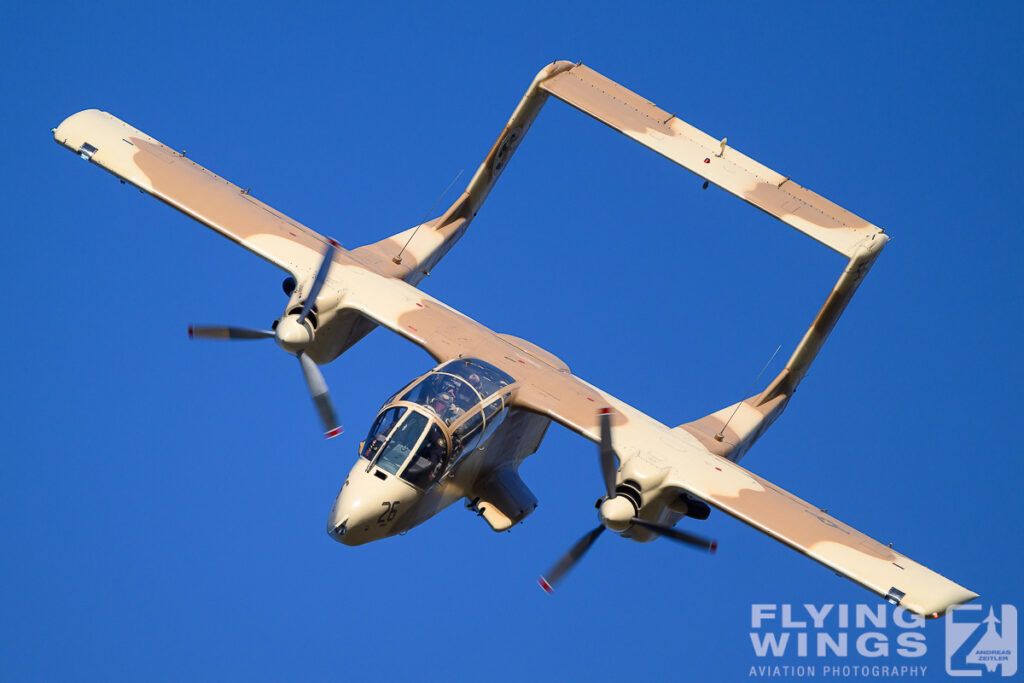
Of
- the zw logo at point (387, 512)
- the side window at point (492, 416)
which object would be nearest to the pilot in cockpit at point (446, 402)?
the side window at point (492, 416)

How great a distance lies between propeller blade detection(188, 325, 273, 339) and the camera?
41.2 m

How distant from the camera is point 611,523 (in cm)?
3831

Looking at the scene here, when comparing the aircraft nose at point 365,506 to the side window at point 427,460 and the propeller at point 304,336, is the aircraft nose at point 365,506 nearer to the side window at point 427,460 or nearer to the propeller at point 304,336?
the side window at point 427,460

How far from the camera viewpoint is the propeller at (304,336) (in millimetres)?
40625

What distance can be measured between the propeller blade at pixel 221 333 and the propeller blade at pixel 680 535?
1007cm

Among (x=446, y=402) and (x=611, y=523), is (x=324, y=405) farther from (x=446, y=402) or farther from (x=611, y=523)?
(x=611, y=523)

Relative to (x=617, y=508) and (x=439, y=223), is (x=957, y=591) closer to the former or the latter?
(x=617, y=508)

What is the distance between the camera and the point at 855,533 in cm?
3925

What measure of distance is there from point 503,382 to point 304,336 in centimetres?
488

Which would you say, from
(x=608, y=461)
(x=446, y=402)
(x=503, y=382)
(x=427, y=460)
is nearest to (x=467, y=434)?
(x=446, y=402)

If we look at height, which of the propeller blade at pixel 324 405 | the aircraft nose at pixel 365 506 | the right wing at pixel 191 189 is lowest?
the aircraft nose at pixel 365 506

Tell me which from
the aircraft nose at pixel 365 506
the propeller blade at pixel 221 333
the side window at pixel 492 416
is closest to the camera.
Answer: the aircraft nose at pixel 365 506

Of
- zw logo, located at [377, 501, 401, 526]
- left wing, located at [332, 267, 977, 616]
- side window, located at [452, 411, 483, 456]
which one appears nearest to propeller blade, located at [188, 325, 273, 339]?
left wing, located at [332, 267, 977, 616]

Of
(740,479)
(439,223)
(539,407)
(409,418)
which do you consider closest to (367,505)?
(409,418)
